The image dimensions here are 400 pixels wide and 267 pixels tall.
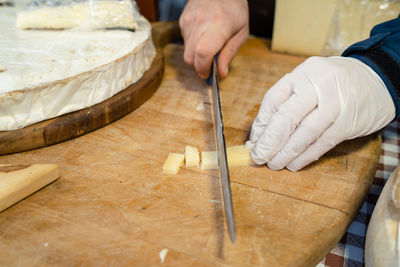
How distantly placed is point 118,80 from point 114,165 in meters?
0.48

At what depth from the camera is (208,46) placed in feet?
5.23

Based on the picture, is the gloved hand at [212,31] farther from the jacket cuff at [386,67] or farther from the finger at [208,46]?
the jacket cuff at [386,67]

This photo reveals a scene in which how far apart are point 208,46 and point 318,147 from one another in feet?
2.47

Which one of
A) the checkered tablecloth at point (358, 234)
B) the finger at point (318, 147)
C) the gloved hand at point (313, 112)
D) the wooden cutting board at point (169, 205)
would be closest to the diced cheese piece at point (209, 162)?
the wooden cutting board at point (169, 205)

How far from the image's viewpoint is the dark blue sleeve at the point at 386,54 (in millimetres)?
1288

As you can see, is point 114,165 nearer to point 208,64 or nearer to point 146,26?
point 208,64

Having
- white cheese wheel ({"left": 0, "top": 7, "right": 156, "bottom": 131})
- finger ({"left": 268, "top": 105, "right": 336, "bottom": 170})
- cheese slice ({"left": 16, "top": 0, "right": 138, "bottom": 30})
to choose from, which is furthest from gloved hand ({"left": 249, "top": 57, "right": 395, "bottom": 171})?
cheese slice ({"left": 16, "top": 0, "right": 138, "bottom": 30})

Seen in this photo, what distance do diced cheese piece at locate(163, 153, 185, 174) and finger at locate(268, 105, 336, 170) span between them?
378 mm

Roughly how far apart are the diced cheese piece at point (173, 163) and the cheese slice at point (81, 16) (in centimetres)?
87

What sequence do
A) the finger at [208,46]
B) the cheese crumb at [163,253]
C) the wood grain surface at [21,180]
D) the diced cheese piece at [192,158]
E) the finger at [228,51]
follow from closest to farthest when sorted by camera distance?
1. the cheese crumb at [163,253]
2. the wood grain surface at [21,180]
3. the diced cheese piece at [192,158]
4. the finger at [208,46]
5. the finger at [228,51]

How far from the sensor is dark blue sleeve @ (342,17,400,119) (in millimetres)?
1288

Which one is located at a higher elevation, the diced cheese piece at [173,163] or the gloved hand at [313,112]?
the gloved hand at [313,112]

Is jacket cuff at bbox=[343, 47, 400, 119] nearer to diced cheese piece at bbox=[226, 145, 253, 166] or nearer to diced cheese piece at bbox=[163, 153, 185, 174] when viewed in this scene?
diced cheese piece at bbox=[226, 145, 253, 166]

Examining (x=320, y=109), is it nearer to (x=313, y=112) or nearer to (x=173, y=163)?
(x=313, y=112)
